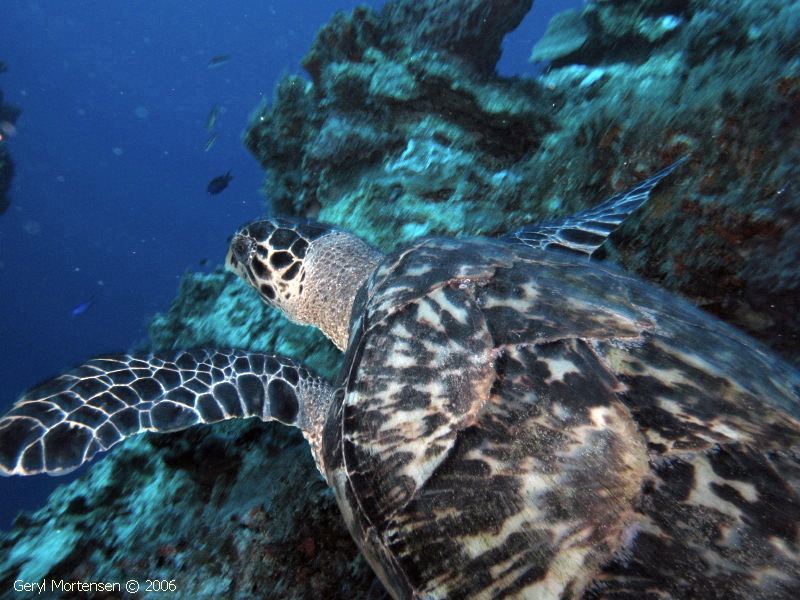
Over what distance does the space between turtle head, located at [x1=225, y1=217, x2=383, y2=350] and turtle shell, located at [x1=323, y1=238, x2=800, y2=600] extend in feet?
4.09

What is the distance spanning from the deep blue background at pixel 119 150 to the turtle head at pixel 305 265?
49263mm

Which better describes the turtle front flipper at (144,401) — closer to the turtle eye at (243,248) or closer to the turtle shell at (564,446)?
the turtle shell at (564,446)

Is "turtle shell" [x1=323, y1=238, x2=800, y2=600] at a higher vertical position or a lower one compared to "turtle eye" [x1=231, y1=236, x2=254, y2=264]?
lower

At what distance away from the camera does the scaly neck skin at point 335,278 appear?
112 inches

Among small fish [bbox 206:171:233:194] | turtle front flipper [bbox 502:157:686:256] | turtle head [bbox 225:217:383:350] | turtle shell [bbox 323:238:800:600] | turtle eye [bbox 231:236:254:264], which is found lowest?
turtle shell [bbox 323:238:800:600]

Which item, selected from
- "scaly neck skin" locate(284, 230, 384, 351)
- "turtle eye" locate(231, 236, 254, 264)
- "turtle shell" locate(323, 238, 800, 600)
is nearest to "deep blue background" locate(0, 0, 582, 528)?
"turtle eye" locate(231, 236, 254, 264)

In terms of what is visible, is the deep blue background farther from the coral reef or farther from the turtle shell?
the turtle shell

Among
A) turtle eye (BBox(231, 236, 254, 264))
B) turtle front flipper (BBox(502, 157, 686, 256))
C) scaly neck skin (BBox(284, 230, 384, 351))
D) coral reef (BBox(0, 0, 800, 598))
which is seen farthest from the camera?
turtle eye (BBox(231, 236, 254, 264))

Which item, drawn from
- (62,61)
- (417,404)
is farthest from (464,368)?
(62,61)

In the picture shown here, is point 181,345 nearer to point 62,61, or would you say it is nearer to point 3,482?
point 3,482

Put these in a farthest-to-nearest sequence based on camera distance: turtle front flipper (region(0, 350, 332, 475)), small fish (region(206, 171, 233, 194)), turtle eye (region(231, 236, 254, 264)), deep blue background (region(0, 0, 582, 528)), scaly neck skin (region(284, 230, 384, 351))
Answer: deep blue background (region(0, 0, 582, 528)) < small fish (region(206, 171, 233, 194)) < turtle eye (region(231, 236, 254, 264)) < scaly neck skin (region(284, 230, 384, 351)) < turtle front flipper (region(0, 350, 332, 475))

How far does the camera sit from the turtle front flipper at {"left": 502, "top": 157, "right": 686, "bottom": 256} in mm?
2619

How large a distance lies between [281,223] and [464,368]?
237 cm

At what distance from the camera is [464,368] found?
4.61 ft
